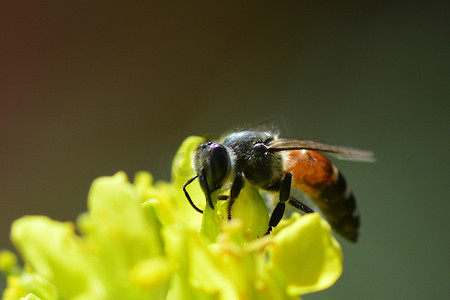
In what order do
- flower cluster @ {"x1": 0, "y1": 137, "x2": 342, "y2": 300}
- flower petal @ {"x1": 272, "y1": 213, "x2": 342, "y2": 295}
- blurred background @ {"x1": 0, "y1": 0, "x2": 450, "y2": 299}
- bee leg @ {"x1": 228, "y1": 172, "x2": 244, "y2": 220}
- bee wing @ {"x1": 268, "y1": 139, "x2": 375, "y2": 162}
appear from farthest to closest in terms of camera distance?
blurred background @ {"x1": 0, "y1": 0, "x2": 450, "y2": 299} → bee wing @ {"x1": 268, "y1": 139, "x2": 375, "y2": 162} → bee leg @ {"x1": 228, "y1": 172, "x2": 244, "y2": 220} → flower petal @ {"x1": 272, "y1": 213, "x2": 342, "y2": 295} → flower cluster @ {"x1": 0, "y1": 137, "x2": 342, "y2": 300}

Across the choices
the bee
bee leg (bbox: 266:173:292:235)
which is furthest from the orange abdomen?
bee leg (bbox: 266:173:292:235)

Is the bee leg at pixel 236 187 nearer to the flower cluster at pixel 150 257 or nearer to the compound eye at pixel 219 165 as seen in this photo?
the compound eye at pixel 219 165

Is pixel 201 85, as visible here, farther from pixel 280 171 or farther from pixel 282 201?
pixel 282 201

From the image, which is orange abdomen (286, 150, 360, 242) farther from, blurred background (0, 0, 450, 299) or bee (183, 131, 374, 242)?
blurred background (0, 0, 450, 299)

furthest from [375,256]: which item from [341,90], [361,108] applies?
[341,90]

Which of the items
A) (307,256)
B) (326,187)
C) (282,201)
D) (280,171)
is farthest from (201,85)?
(307,256)

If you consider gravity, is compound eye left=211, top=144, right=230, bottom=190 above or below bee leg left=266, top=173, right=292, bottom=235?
above

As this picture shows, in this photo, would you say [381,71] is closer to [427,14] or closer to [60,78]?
[427,14]
